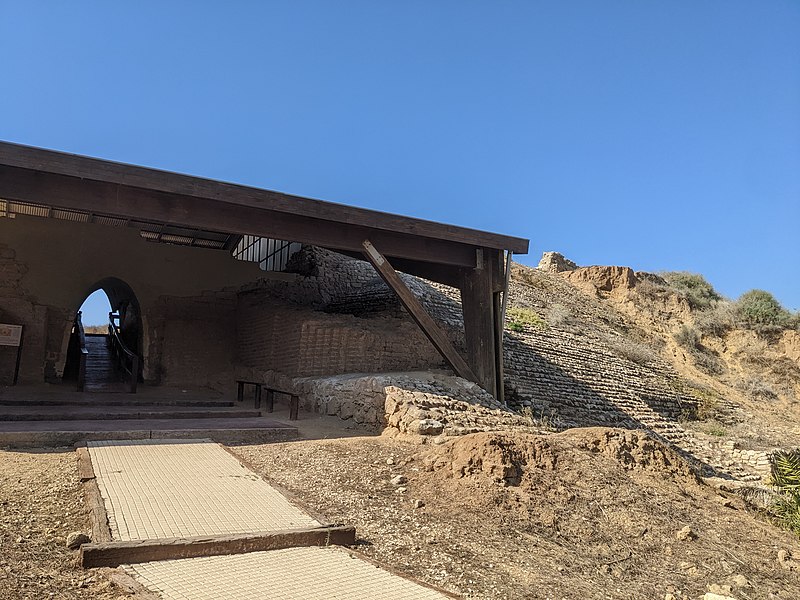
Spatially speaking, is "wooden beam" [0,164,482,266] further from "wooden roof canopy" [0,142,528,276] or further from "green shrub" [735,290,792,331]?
"green shrub" [735,290,792,331]

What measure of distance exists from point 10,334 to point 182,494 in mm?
9085

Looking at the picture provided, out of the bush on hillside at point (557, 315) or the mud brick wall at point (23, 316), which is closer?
the mud brick wall at point (23, 316)

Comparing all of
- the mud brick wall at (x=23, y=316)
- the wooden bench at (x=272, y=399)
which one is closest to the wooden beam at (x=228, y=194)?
the wooden bench at (x=272, y=399)

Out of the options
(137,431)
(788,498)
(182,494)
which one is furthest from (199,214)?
(788,498)

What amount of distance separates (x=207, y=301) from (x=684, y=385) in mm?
16547

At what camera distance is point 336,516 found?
5.45 m

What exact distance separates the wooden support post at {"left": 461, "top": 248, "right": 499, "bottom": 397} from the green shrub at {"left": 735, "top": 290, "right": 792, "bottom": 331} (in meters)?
21.2

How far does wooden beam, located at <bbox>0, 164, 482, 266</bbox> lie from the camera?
324 inches

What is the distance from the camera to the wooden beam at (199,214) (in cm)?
823

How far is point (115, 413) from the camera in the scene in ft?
31.8

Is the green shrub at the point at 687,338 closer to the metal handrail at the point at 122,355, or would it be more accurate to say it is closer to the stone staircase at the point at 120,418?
the stone staircase at the point at 120,418

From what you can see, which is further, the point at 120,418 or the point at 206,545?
the point at 120,418

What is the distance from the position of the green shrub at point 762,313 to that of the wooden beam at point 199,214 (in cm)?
2220

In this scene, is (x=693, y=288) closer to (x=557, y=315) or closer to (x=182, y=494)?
(x=557, y=315)
